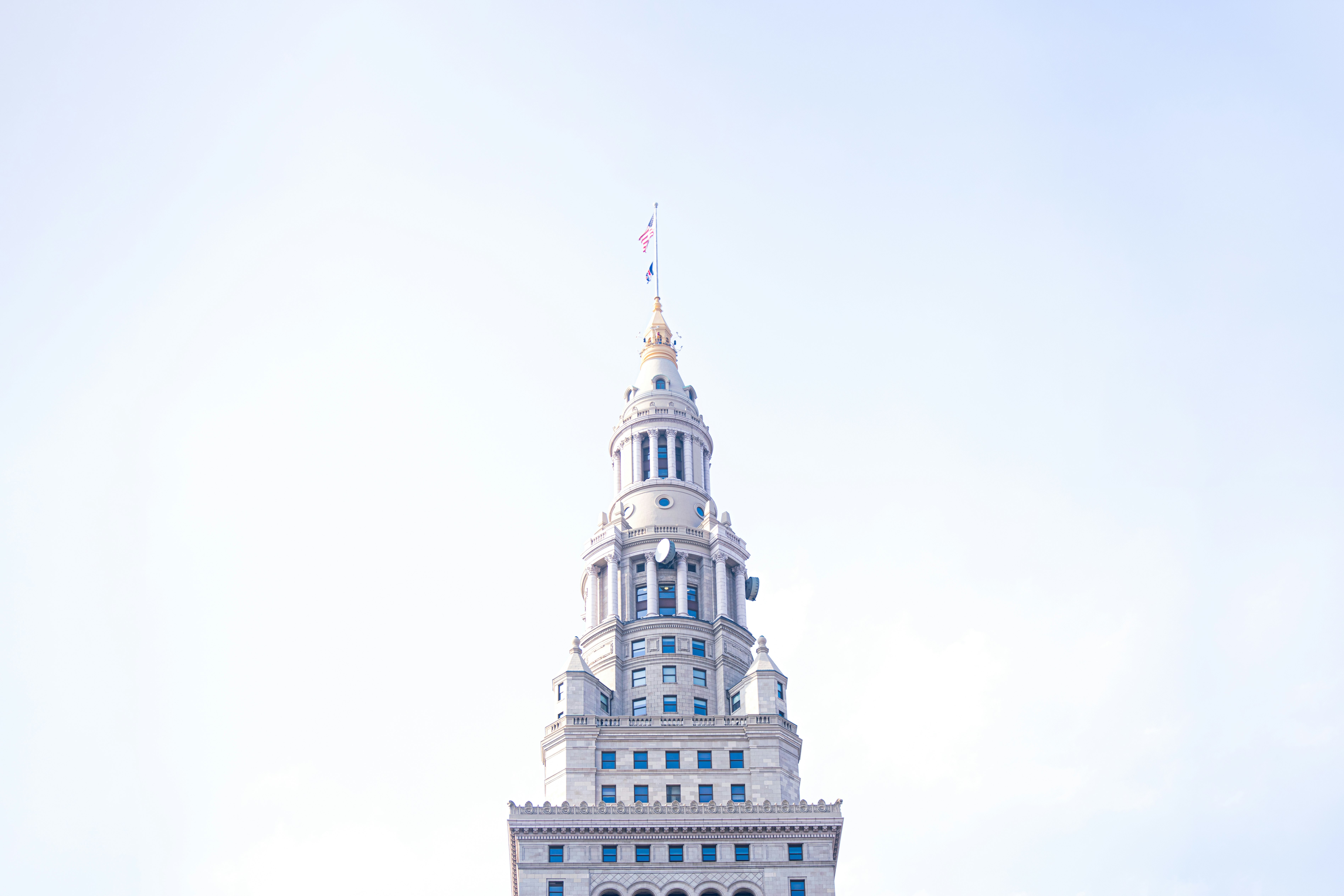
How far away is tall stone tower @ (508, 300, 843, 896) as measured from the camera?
123 m

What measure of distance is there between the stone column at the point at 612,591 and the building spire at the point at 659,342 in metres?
26.4

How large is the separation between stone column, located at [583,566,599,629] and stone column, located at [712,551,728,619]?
9671 mm

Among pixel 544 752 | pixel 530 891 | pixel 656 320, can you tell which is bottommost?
pixel 530 891

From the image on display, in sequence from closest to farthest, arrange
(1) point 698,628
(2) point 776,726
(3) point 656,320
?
(2) point 776,726 → (1) point 698,628 → (3) point 656,320

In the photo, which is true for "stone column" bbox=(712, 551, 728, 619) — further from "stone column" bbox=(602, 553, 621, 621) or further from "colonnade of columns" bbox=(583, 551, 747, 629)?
"stone column" bbox=(602, 553, 621, 621)

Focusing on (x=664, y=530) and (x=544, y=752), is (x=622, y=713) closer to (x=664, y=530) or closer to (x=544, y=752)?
(x=544, y=752)

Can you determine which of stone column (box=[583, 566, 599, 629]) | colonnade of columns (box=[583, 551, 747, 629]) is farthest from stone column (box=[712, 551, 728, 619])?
stone column (box=[583, 566, 599, 629])

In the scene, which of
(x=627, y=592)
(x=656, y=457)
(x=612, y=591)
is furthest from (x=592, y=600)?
(x=656, y=457)

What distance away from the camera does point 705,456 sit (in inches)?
6161

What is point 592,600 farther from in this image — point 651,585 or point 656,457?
point 656,457

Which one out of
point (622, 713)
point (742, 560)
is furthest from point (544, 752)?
point (742, 560)

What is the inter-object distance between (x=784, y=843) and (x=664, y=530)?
31.1m

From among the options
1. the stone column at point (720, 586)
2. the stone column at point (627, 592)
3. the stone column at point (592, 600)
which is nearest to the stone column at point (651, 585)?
the stone column at point (627, 592)

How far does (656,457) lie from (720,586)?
49.5 feet
